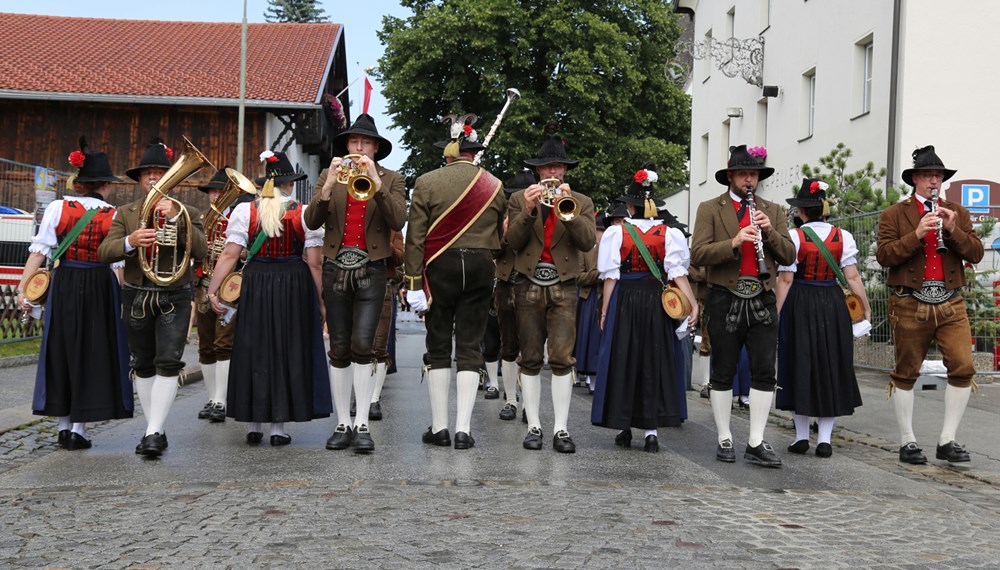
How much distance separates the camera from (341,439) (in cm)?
807

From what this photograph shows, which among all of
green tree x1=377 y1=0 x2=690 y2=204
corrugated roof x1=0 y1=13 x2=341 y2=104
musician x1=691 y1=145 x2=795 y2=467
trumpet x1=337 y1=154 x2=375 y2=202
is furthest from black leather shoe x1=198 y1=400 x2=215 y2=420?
green tree x1=377 y1=0 x2=690 y2=204

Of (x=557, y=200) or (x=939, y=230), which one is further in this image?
(x=939, y=230)

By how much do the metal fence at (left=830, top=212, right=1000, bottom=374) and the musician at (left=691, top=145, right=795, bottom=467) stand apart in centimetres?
520

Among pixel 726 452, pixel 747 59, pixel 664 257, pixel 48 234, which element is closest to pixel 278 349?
pixel 48 234

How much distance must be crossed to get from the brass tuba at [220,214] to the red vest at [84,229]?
37.9 inches

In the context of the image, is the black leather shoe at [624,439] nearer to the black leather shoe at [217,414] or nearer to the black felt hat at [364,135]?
the black felt hat at [364,135]

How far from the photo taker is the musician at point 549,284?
333 inches

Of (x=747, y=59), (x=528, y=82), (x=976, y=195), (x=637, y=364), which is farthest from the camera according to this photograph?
(x=528, y=82)

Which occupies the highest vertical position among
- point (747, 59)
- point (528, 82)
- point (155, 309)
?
point (528, 82)

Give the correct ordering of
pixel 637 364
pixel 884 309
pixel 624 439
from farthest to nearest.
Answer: pixel 884 309
pixel 624 439
pixel 637 364

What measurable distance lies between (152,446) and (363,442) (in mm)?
1415

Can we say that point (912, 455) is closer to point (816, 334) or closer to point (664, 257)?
point (816, 334)

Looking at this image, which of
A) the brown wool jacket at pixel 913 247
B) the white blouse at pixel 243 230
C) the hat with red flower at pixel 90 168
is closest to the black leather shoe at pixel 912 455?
the brown wool jacket at pixel 913 247

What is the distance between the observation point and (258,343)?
27.2 feet
